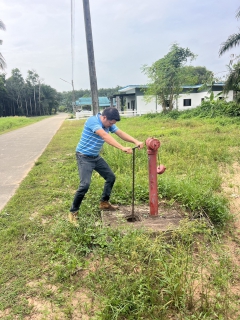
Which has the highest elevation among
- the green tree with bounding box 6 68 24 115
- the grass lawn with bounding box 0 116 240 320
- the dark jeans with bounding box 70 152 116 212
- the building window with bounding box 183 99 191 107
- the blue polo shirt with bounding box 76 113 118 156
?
the green tree with bounding box 6 68 24 115

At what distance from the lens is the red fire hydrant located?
310cm

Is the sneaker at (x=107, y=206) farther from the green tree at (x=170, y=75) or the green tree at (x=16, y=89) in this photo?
the green tree at (x=16, y=89)

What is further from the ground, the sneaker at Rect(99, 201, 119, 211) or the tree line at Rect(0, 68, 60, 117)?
the tree line at Rect(0, 68, 60, 117)

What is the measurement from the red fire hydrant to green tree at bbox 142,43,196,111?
→ 20785mm

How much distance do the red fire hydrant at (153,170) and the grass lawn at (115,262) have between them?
511 millimetres

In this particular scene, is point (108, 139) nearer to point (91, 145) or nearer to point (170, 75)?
point (91, 145)

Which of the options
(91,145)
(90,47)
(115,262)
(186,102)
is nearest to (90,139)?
(91,145)

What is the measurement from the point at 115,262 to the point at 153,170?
47.9 inches

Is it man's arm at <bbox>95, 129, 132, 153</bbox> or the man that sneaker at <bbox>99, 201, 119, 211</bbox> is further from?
man's arm at <bbox>95, 129, 132, 153</bbox>

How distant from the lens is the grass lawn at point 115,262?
198 cm

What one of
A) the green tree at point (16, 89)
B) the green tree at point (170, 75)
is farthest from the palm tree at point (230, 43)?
the green tree at point (16, 89)

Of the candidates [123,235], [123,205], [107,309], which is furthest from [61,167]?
[107,309]

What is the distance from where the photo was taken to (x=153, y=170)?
10.6 ft

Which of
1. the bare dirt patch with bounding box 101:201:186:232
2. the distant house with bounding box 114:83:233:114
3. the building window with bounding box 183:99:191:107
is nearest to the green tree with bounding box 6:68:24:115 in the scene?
the distant house with bounding box 114:83:233:114
